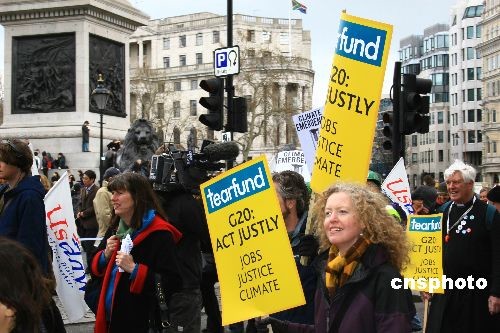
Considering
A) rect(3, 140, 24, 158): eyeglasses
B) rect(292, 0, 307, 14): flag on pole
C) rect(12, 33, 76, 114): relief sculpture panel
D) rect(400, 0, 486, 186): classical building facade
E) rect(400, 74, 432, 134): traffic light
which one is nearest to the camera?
rect(3, 140, 24, 158): eyeglasses

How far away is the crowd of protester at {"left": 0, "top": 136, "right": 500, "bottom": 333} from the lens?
3.72 meters

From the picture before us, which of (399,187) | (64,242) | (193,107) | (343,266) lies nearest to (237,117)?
(399,187)

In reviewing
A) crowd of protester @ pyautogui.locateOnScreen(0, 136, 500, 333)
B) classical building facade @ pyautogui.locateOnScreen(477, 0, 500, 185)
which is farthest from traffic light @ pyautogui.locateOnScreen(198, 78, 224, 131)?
classical building facade @ pyautogui.locateOnScreen(477, 0, 500, 185)

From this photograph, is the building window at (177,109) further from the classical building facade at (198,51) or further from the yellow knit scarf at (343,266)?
the yellow knit scarf at (343,266)

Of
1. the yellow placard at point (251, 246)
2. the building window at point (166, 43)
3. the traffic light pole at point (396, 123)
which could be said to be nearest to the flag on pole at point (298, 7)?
the building window at point (166, 43)

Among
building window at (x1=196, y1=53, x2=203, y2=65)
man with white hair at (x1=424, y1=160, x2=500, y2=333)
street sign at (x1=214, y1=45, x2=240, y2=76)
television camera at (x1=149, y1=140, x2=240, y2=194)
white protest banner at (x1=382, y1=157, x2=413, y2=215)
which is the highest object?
building window at (x1=196, y1=53, x2=203, y2=65)

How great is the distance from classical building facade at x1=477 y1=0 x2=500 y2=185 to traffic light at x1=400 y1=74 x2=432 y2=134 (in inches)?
3369

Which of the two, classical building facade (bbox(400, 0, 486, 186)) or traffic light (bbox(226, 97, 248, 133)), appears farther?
classical building facade (bbox(400, 0, 486, 186))

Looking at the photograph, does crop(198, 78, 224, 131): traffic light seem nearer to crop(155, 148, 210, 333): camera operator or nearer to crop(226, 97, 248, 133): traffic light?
crop(226, 97, 248, 133): traffic light

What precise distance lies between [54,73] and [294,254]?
72.5 feet

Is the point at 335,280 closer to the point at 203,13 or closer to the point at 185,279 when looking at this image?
the point at 185,279

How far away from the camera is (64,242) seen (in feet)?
24.5

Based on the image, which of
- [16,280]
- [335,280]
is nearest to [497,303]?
[335,280]

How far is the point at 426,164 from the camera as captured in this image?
421 ft
